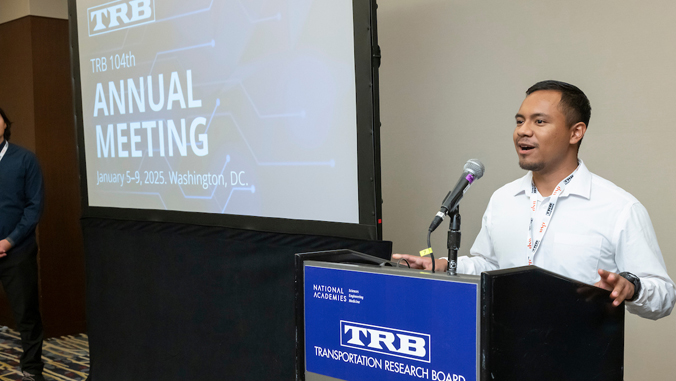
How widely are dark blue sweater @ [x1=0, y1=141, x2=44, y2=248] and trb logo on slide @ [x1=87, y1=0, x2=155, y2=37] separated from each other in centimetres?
91

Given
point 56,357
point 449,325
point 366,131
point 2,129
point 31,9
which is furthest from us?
point 31,9

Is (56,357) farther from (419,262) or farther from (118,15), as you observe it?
(419,262)

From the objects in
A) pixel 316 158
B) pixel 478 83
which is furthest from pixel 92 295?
pixel 478 83

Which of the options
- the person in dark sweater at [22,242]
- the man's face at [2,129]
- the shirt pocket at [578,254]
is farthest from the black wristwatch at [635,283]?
the man's face at [2,129]

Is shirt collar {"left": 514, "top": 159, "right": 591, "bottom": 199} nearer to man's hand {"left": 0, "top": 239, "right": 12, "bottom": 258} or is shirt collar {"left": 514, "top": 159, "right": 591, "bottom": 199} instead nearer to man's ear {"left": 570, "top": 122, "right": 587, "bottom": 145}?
man's ear {"left": 570, "top": 122, "right": 587, "bottom": 145}

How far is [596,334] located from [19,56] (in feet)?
15.6

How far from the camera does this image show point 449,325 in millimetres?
1136

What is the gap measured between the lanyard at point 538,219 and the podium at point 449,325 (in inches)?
18.0

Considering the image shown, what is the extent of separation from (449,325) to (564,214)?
0.84 m

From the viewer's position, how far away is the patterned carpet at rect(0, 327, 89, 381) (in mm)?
3768

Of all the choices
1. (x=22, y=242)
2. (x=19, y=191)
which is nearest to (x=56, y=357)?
(x=22, y=242)

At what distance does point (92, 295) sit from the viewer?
3590 millimetres

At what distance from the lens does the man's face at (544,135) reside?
1.78 m

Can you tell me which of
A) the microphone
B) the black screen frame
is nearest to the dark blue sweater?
the black screen frame
